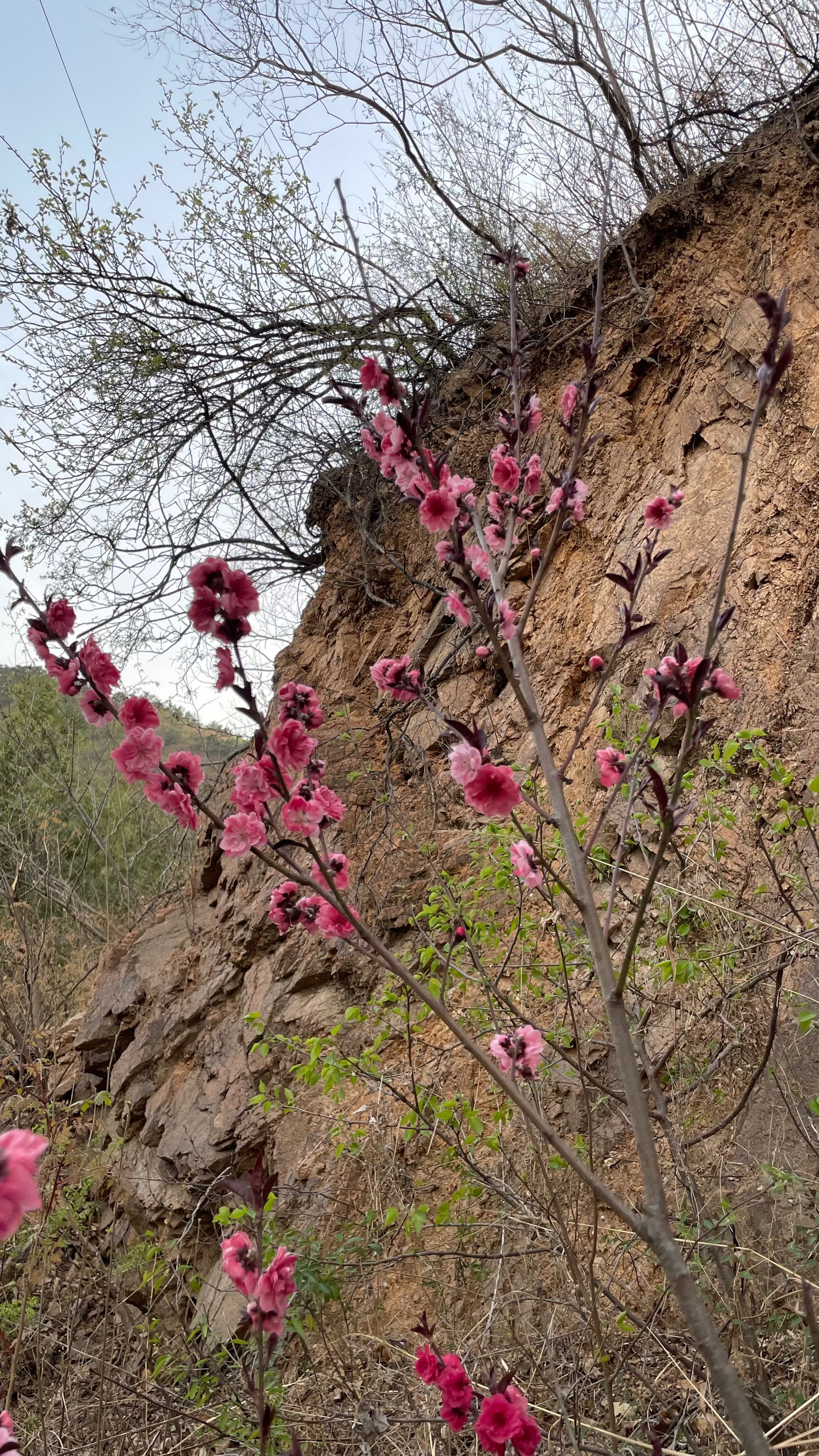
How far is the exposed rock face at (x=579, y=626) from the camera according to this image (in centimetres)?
389

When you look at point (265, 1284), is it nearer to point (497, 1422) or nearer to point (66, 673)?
point (497, 1422)

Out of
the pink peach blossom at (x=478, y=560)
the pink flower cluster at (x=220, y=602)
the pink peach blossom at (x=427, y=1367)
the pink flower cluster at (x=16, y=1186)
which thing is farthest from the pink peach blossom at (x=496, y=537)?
the pink peach blossom at (x=427, y=1367)

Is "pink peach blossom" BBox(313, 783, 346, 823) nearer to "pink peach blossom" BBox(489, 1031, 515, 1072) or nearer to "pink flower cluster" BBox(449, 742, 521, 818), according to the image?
"pink flower cluster" BBox(449, 742, 521, 818)

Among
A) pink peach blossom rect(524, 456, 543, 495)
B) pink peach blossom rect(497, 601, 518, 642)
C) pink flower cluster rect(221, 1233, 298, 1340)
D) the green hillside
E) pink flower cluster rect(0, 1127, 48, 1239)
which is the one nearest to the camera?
pink flower cluster rect(0, 1127, 48, 1239)

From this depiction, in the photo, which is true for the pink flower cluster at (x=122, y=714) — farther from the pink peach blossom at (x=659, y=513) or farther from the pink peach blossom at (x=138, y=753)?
the pink peach blossom at (x=659, y=513)

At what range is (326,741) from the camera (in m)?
5.41

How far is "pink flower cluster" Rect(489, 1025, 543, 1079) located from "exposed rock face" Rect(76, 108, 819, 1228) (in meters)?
1.89

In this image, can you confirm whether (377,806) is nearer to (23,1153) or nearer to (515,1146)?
(515,1146)

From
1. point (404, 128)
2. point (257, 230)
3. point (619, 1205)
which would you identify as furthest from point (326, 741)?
point (619, 1205)

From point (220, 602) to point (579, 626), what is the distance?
323cm

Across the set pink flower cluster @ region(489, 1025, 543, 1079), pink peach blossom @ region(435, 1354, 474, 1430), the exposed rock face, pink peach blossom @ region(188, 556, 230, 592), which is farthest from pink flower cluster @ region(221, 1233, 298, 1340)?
the exposed rock face

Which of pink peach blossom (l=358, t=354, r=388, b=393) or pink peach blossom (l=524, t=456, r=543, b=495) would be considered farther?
pink peach blossom (l=524, t=456, r=543, b=495)

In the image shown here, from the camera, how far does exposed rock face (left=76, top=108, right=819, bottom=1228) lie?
12.8 ft

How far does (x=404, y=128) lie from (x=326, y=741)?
348 cm
